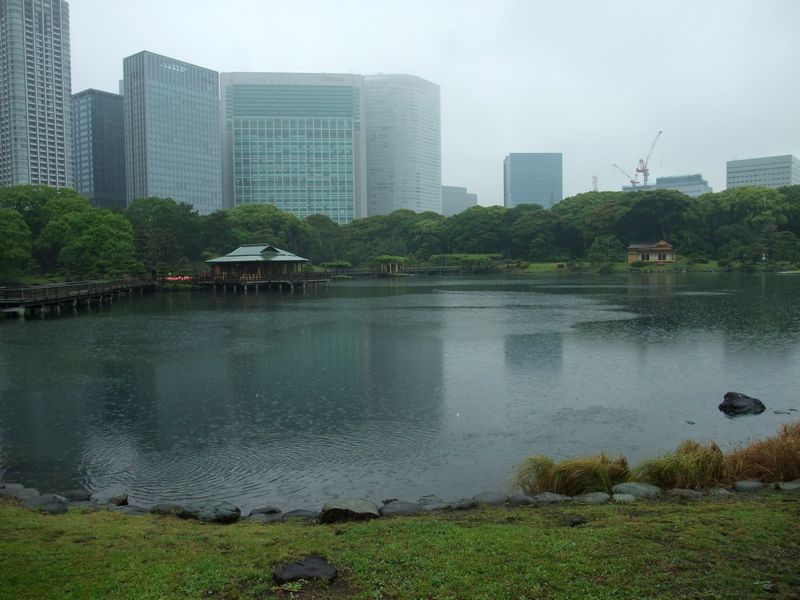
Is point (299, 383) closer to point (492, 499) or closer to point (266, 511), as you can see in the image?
point (266, 511)

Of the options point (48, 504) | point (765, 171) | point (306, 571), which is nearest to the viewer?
point (306, 571)

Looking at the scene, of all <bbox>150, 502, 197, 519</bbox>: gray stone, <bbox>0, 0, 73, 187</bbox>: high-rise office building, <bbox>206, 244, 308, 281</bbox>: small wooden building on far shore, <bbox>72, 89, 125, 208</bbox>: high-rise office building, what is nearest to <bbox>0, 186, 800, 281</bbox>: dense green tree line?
<bbox>206, 244, 308, 281</bbox>: small wooden building on far shore

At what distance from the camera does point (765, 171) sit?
189500 millimetres

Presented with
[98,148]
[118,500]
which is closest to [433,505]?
[118,500]

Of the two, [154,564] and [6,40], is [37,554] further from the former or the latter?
[6,40]

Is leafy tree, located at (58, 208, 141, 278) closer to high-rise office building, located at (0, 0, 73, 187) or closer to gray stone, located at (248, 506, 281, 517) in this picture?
gray stone, located at (248, 506, 281, 517)

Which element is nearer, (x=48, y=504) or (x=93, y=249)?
(x=48, y=504)

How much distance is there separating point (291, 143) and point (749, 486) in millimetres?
140562

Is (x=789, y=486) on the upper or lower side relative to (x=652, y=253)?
lower

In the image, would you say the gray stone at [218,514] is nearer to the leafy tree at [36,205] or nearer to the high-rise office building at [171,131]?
the leafy tree at [36,205]

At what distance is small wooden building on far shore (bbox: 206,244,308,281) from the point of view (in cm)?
5653

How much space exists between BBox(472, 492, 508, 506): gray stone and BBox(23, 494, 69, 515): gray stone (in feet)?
17.0

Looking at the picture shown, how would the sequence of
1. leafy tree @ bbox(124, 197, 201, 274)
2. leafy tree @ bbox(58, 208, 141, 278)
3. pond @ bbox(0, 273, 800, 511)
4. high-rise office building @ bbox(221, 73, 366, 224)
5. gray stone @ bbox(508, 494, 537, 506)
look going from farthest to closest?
high-rise office building @ bbox(221, 73, 366, 224) → leafy tree @ bbox(124, 197, 201, 274) → leafy tree @ bbox(58, 208, 141, 278) → pond @ bbox(0, 273, 800, 511) → gray stone @ bbox(508, 494, 537, 506)

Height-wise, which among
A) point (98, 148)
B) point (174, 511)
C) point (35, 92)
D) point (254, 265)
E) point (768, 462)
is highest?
point (35, 92)
